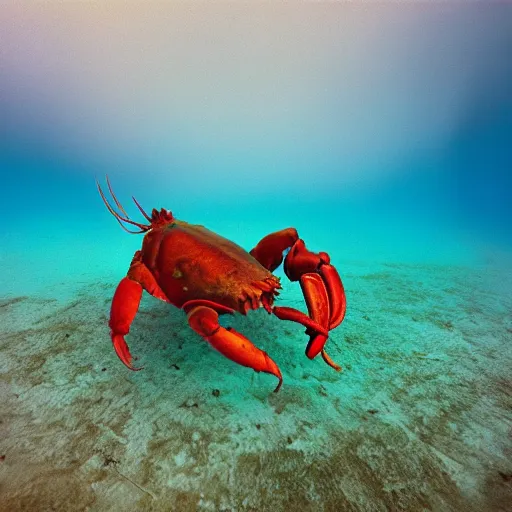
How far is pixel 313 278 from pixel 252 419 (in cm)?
114

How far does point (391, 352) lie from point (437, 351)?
0.48m

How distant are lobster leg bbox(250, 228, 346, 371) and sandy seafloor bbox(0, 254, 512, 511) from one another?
491mm

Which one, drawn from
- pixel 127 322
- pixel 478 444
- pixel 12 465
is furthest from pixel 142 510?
pixel 478 444

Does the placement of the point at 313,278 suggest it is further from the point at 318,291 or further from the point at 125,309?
the point at 125,309

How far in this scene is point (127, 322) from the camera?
2.11m

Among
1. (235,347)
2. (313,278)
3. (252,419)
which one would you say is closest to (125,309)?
(235,347)

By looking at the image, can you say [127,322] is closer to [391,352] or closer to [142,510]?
[142,510]

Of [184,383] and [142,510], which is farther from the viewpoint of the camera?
[184,383]

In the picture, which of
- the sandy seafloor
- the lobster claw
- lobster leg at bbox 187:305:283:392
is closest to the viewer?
the sandy seafloor

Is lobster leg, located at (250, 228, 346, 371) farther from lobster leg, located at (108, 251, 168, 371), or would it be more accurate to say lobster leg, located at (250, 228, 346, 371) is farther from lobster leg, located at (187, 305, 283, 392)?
lobster leg, located at (108, 251, 168, 371)

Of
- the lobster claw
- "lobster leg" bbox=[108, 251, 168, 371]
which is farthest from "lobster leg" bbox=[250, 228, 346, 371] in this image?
"lobster leg" bbox=[108, 251, 168, 371]

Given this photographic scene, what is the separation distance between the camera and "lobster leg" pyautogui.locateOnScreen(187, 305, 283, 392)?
1.67 metres

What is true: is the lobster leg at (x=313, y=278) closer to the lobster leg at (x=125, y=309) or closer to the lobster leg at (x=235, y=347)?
the lobster leg at (x=235, y=347)

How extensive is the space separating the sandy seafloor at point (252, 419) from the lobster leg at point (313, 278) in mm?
491
